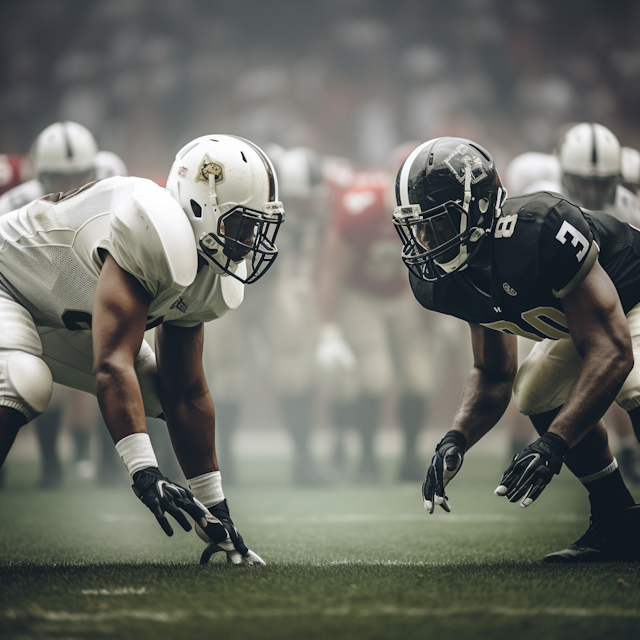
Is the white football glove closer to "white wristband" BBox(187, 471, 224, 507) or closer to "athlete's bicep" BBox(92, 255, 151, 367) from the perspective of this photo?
"white wristband" BBox(187, 471, 224, 507)

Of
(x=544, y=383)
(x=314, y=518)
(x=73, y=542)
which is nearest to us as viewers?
(x=544, y=383)

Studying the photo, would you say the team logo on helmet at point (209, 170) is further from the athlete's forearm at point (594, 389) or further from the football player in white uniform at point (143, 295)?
the athlete's forearm at point (594, 389)

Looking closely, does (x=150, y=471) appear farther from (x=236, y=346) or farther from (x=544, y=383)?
(x=236, y=346)

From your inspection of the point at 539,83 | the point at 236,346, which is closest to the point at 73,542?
the point at 236,346

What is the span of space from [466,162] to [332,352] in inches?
97.6

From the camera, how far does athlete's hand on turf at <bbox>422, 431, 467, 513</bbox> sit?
1921mm

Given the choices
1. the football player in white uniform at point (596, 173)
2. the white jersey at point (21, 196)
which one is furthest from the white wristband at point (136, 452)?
the football player in white uniform at point (596, 173)

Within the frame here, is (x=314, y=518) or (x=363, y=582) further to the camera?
(x=314, y=518)

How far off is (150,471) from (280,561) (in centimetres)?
52

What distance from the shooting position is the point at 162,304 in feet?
6.57

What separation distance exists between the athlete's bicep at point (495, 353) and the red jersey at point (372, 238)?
7.95 feet

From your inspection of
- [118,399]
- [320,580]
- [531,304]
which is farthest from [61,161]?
[320,580]

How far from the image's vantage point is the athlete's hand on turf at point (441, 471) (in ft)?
6.30

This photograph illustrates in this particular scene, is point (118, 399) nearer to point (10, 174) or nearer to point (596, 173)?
point (596, 173)
